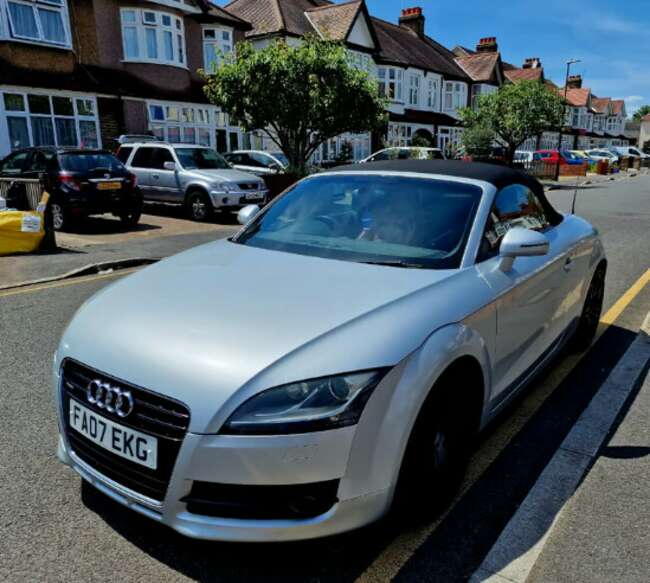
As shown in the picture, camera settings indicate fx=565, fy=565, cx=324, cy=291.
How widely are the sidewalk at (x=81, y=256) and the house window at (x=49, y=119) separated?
10.3 meters

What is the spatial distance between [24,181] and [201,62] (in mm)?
16088

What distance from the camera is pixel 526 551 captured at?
241 cm

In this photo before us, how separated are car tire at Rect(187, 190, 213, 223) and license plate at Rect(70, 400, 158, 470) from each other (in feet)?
36.9

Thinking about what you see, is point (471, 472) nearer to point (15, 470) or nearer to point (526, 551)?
point (526, 551)

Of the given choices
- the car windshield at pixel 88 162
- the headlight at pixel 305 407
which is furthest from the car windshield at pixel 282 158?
the headlight at pixel 305 407

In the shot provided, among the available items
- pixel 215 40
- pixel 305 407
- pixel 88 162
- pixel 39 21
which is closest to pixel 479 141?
pixel 215 40

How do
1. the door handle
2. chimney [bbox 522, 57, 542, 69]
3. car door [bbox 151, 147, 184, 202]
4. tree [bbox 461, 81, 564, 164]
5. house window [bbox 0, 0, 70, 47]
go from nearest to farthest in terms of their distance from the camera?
the door handle, car door [bbox 151, 147, 184, 202], house window [bbox 0, 0, 70, 47], tree [bbox 461, 81, 564, 164], chimney [bbox 522, 57, 542, 69]

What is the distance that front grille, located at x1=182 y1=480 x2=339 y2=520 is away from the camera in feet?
6.68

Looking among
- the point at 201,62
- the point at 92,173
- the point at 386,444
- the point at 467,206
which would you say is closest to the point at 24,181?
the point at 92,173

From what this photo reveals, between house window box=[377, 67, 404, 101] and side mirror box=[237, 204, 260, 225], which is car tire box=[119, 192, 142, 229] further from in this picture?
house window box=[377, 67, 404, 101]

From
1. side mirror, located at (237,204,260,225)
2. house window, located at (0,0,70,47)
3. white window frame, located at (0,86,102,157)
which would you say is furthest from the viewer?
house window, located at (0,0,70,47)

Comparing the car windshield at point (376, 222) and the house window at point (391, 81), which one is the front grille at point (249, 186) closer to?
the car windshield at point (376, 222)

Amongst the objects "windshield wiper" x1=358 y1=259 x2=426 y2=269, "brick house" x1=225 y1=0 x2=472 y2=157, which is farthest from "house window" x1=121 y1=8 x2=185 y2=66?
"windshield wiper" x1=358 y1=259 x2=426 y2=269

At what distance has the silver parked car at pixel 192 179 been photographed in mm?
13258
